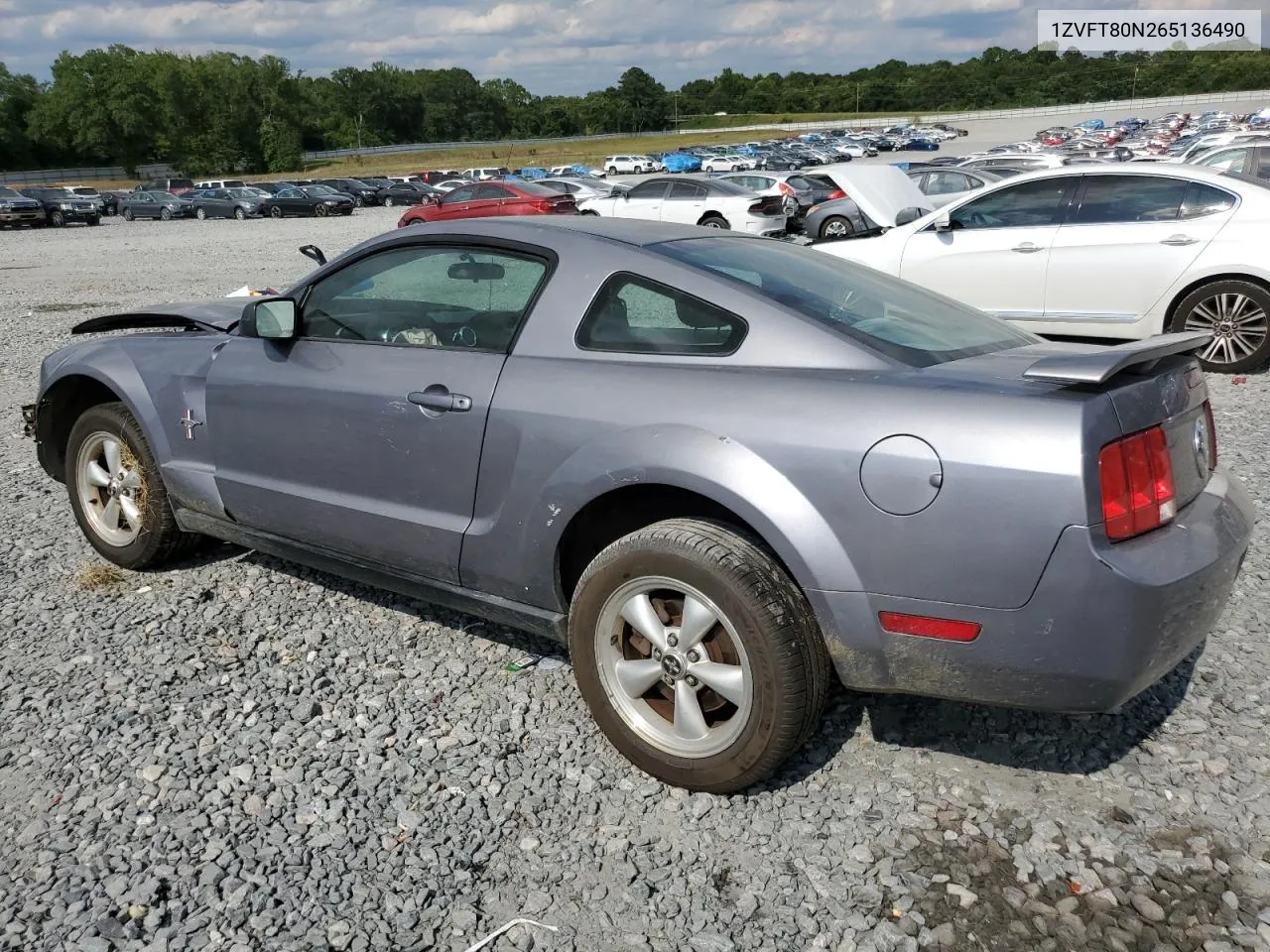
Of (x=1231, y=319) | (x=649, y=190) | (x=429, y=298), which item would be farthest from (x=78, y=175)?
(x=429, y=298)

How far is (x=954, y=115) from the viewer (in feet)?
384

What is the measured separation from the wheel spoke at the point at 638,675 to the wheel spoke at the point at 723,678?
0.44 feet

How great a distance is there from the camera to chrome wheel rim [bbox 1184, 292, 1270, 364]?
25.5ft

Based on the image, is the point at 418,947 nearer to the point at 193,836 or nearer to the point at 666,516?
the point at 193,836

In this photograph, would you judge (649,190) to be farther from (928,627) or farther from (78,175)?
(78,175)

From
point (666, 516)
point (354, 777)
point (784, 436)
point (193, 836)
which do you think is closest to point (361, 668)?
point (354, 777)

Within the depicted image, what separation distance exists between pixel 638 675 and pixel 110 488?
2.86 meters

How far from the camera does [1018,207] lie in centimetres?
880

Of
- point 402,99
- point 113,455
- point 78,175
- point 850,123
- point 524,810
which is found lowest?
point 524,810

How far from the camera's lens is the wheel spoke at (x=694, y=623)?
9.05 feet

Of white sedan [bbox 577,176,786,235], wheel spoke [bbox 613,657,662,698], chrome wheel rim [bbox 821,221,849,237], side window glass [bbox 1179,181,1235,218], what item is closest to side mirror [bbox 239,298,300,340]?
wheel spoke [bbox 613,657,662,698]

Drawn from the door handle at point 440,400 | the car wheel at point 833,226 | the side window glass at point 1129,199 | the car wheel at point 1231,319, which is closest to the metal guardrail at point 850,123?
the car wheel at point 833,226

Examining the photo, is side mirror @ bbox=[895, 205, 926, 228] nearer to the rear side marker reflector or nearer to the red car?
the rear side marker reflector

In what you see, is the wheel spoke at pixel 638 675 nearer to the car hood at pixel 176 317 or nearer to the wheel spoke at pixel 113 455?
the car hood at pixel 176 317
